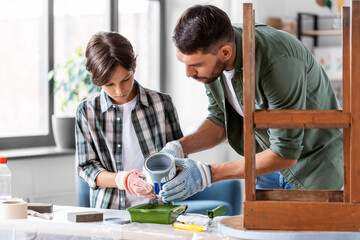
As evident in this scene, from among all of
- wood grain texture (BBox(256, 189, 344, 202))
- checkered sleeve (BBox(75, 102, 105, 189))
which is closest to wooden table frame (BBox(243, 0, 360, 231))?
wood grain texture (BBox(256, 189, 344, 202))

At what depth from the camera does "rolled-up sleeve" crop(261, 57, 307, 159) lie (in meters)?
1.85

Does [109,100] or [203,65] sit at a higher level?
[203,65]

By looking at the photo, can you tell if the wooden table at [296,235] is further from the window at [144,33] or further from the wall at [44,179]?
the window at [144,33]

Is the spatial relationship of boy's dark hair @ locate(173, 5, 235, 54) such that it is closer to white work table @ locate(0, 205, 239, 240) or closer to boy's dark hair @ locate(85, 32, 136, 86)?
boy's dark hair @ locate(85, 32, 136, 86)

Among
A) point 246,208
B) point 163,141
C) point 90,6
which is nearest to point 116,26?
point 90,6

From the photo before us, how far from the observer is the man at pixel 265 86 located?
1857mm

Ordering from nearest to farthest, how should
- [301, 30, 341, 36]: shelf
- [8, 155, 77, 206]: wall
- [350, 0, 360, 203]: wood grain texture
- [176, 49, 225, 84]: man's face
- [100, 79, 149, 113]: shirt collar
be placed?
[350, 0, 360, 203]: wood grain texture < [176, 49, 225, 84]: man's face < [100, 79, 149, 113]: shirt collar < [8, 155, 77, 206]: wall < [301, 30, 341, 36]: shelf

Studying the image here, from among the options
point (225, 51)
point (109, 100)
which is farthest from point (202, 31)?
point (109, 100)

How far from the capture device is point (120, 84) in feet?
7.41

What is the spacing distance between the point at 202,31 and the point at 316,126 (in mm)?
536

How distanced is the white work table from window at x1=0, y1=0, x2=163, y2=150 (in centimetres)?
233

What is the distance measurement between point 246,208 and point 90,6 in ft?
11.2

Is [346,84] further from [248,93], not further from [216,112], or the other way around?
[216,112]

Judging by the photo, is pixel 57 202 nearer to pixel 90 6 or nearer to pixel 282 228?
pixel 90 6
